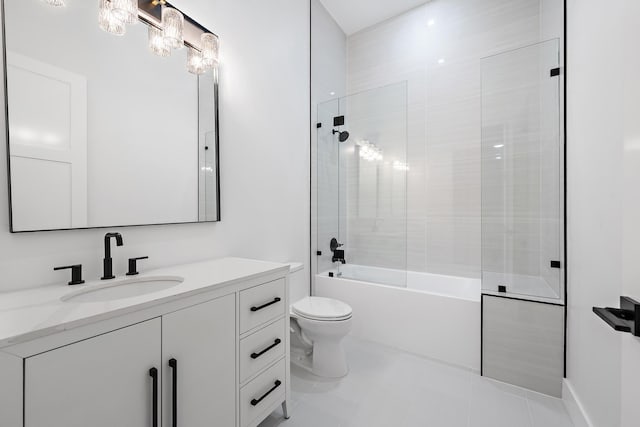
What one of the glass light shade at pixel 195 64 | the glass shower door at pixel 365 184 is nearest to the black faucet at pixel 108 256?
the glass light shade at pixel 195 64

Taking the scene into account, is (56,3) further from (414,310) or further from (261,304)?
(414,310)

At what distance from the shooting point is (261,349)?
54.2 inches

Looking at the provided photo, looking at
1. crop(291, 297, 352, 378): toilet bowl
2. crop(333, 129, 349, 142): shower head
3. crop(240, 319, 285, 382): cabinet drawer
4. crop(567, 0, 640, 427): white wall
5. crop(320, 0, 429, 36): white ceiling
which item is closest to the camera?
crop(567, 0, 640, 427): white wall

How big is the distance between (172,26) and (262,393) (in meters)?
1.84

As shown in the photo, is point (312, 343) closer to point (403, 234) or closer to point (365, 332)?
point (365, 332)

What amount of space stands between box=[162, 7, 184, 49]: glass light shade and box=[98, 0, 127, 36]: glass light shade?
20 centimetres

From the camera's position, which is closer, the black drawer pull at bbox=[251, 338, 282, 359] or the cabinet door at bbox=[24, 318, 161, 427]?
the cabinet door at bbox=[24, 318, 161, 427]

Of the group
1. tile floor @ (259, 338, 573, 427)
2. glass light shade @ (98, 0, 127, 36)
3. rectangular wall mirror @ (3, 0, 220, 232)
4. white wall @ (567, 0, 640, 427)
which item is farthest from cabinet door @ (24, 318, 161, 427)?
white wall @ (567, 0, 640, 427)

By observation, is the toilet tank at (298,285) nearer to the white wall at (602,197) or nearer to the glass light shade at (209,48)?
the glass light shade at (209,48)

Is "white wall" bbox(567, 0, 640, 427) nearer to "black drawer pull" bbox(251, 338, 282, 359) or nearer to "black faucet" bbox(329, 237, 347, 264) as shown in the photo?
"black drawer pull" bbox(251, 338, 282, 359)

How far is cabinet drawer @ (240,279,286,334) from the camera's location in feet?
4.21

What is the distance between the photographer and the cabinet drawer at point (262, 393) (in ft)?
4.21

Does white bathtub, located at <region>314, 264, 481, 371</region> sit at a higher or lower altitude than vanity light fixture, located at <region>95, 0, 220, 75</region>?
lower

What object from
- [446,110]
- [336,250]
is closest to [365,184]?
[336,250]
